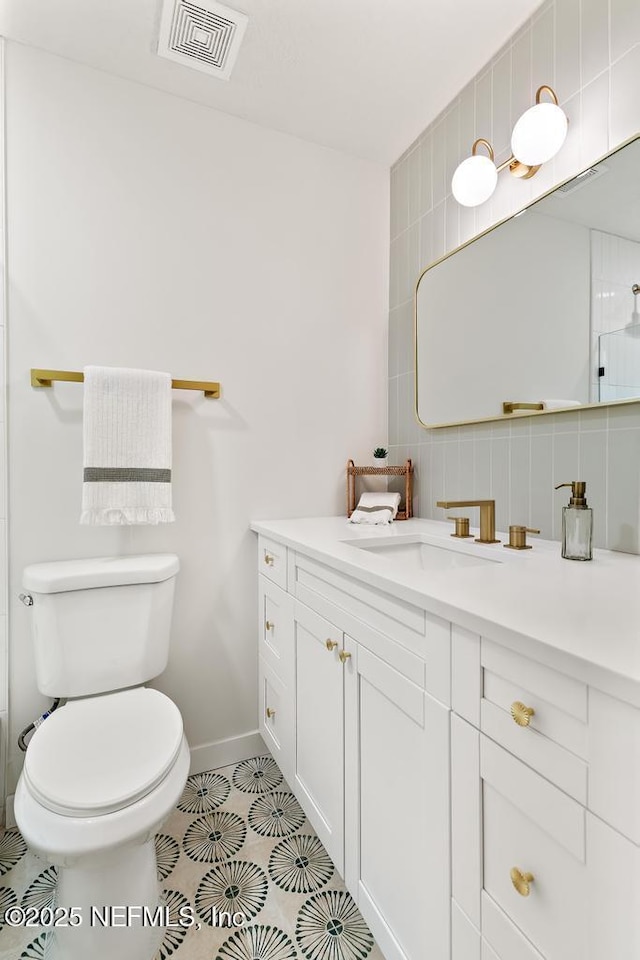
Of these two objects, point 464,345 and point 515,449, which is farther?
point 464,345

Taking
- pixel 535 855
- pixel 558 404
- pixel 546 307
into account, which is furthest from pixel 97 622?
pixel 546 307

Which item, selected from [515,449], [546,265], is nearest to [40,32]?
[546,265]

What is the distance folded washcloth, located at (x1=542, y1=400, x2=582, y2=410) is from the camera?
3.77 feet

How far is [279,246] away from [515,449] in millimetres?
1166

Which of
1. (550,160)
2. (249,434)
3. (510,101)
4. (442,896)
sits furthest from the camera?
(249,434)

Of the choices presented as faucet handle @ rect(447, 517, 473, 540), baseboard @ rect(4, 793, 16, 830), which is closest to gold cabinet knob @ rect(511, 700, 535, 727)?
faucet handle @ rect(447, 517, 473, 540)

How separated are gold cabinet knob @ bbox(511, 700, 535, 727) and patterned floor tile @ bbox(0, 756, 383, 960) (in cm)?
88

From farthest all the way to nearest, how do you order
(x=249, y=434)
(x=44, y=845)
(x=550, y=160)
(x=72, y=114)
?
(x=249, y=434)
(x=72, y=114)
(x=550, y=160)
(x=44, y=845)

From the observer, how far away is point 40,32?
1351 mm

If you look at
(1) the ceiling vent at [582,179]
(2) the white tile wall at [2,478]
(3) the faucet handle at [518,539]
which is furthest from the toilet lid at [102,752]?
(1) the ceiling vent at [582,179]

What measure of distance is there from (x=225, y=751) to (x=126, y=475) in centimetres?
109

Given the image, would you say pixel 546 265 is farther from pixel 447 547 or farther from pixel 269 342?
pixel 269 342

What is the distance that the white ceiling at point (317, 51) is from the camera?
1280 millimetres

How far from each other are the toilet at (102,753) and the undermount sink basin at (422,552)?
0.65m
